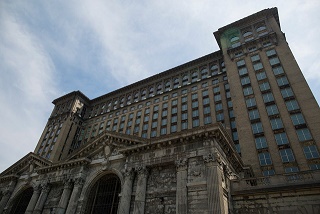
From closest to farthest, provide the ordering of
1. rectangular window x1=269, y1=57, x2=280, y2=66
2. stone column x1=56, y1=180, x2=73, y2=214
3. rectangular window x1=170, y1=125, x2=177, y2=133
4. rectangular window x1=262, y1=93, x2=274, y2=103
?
stone column x1=56, y1=180, x2=73, y2=214, rectangular window x1=262, y1=93, x2=274, y2=103, rectangular window x1=269, y1=57, x2=280, y2=66, rectangular window x1=170, y1=125, x2=177, y2=133

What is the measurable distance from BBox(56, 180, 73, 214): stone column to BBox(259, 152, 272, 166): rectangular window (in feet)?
85.7

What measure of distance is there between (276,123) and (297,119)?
9.57ft

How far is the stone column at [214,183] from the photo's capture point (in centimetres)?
1552

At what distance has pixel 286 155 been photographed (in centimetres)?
3047

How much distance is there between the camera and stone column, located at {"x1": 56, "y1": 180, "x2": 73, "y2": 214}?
22.6m

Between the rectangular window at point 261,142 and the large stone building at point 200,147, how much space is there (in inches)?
5.5

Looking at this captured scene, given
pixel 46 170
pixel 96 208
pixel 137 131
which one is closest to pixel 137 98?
pixel 137 131

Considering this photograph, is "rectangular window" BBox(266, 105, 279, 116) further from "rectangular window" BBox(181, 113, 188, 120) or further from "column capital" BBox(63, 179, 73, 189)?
"column capital" BBox(63, 179, 73, 189)

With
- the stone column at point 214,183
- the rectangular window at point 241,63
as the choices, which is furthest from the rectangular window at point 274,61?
the stone column at point 214,183

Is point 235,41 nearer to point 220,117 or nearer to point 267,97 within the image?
point 267,97

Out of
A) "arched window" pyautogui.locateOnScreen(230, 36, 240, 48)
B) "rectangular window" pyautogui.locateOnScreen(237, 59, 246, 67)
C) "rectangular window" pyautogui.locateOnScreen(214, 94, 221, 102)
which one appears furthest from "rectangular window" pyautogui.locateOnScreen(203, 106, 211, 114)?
"arched window" pyautogui.locateOnScreen(230, 36, 240, 48)

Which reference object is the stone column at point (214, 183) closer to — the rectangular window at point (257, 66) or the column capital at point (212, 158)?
the column capital at point (212, 158)

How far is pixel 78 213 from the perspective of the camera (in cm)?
2164

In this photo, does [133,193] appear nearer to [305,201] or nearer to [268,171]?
[305,201]
